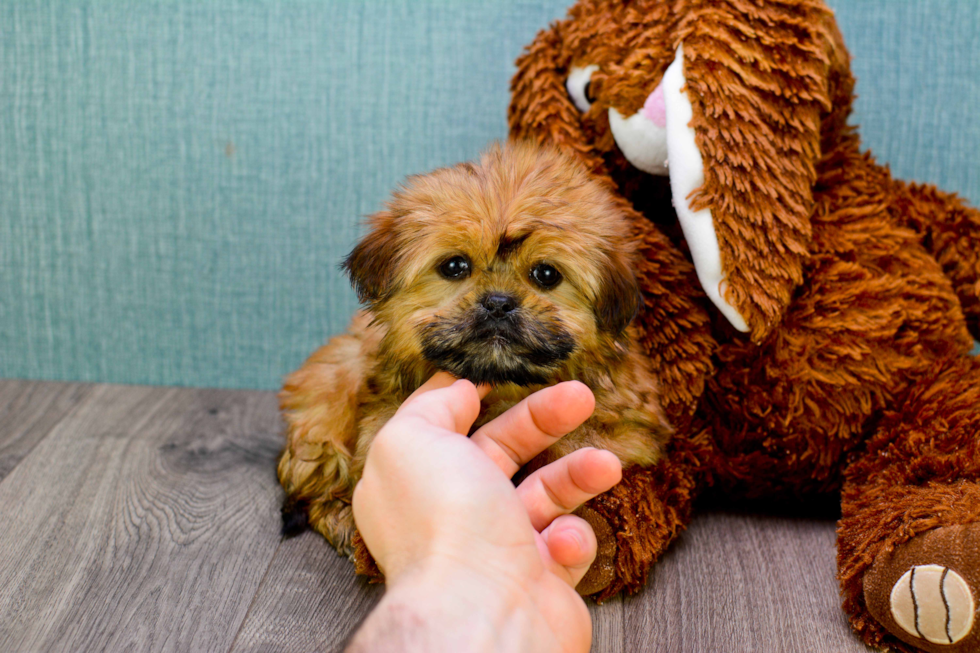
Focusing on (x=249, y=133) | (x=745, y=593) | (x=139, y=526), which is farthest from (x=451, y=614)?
(x=249, y=133)

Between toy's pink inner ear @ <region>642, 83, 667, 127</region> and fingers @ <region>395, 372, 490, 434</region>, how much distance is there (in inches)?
20.5

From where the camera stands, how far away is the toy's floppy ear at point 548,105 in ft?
4.21

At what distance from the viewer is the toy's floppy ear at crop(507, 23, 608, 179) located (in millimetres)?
1284

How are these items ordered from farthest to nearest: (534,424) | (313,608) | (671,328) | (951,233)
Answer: (951,233) < (671,328) < (313,608) < (534,424)

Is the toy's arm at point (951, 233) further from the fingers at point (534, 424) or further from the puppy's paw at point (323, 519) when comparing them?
the puppy's paw at point (323, 519)

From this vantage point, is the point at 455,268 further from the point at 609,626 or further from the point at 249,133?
the point at 249,133

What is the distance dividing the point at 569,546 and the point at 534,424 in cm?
17

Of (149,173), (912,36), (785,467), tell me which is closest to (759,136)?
(785,467)

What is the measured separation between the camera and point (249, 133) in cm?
178

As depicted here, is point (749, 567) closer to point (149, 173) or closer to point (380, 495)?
point (380, 495)

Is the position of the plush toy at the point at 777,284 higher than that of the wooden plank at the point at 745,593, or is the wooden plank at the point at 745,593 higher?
the plush toy at the point at 777,284

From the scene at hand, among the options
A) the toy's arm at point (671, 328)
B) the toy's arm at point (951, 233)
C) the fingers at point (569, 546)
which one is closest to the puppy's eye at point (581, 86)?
the toy's arm at point (671, 328)

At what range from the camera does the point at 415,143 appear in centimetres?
178

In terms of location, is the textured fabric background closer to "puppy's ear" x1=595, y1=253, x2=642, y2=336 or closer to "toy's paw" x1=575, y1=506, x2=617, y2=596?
"puppy's ear" x1=595, y1=253, x2=642, y2=336
